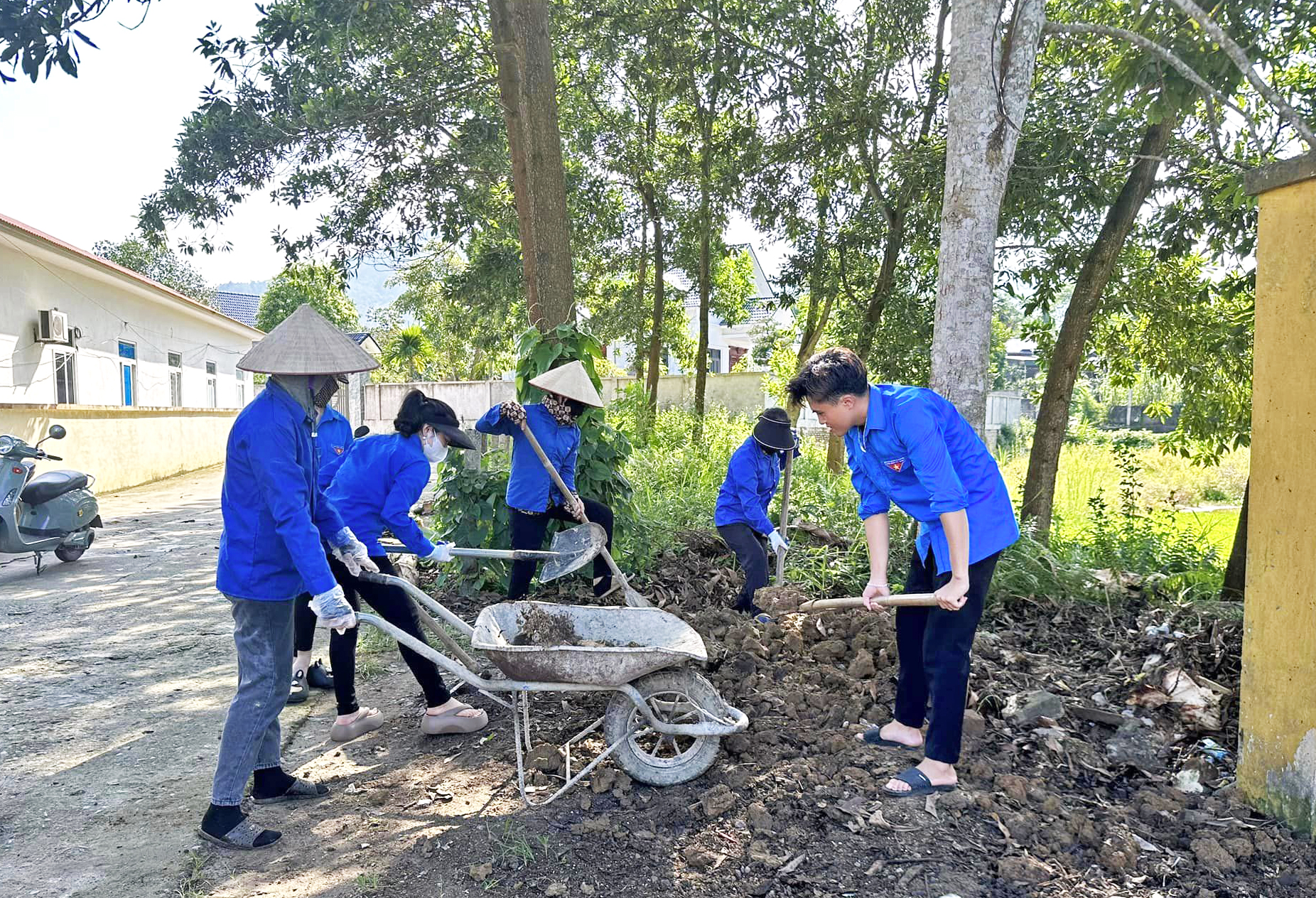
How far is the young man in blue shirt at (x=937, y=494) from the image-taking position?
9.86ft

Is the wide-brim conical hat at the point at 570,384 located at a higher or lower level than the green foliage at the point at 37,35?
lower

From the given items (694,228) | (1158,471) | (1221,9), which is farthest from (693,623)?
(1158,471)

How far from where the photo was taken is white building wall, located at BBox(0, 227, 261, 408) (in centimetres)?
1246

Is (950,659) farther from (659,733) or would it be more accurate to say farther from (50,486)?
(50,486)

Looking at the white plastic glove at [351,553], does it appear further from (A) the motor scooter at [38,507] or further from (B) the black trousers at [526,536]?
(A) the motor scooter at [38,507]

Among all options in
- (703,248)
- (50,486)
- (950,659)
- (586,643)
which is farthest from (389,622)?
(703,248)

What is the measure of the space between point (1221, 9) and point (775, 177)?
619 cm

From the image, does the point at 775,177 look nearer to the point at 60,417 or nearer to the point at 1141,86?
the point at 1141,86

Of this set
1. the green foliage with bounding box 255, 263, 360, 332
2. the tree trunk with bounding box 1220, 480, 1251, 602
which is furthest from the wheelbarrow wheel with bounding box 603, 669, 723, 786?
the green foliage with bounding box 255, 263, 360, 332

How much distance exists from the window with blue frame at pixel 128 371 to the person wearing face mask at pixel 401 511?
49.8 feet

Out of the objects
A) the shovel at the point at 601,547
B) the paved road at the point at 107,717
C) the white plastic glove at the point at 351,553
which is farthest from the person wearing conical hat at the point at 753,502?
the paved road at the point at 107,717

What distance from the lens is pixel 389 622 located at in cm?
394

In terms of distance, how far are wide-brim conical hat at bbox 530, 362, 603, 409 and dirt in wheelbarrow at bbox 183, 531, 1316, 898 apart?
6.03 ft

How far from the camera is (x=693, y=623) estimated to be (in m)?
5.04
